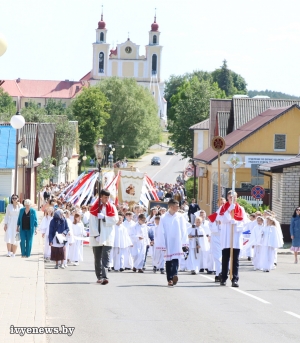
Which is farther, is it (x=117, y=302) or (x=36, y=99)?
(x=36, y=99)

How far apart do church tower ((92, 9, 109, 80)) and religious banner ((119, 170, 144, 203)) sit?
129 metres

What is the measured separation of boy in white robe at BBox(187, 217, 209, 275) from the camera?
21.3 m

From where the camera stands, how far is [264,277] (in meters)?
20.5

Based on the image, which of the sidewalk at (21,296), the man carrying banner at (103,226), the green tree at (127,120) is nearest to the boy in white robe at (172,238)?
the man carrying banner at (103,226)

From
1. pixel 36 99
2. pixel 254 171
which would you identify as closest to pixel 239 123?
pixel 254 171

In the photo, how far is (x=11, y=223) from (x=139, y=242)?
362 cm

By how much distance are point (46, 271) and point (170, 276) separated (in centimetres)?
469

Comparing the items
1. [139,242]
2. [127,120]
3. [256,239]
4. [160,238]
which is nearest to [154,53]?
[127,120]

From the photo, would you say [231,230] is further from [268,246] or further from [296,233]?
[296,233]

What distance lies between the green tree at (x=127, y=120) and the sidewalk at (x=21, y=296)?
86243 mm

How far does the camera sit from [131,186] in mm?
40531

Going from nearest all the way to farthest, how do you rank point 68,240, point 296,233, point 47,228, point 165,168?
point 68,240
point 47,228
point 296,233
point 165,168

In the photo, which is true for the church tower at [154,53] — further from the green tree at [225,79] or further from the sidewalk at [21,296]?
the sidewalk at [21,296]

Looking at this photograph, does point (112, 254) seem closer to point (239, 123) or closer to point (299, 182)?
point (299, 182)
